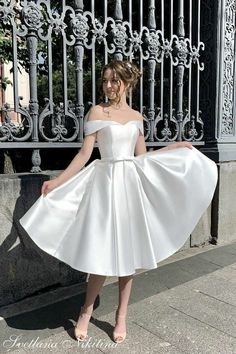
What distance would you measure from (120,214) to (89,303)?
0.72 meters

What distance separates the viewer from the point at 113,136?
8.95 ft

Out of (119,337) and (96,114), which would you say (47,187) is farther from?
(119,337)

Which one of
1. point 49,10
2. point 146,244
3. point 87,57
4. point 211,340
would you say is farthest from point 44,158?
point 211,340

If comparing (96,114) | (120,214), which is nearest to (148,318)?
(120,214)

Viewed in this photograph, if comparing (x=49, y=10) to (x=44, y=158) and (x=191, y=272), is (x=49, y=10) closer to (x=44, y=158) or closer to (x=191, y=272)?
(x=44, y=158)

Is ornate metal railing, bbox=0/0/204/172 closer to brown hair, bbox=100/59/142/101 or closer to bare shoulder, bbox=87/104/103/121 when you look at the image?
bare shoulder, bbox=87/104/103/121

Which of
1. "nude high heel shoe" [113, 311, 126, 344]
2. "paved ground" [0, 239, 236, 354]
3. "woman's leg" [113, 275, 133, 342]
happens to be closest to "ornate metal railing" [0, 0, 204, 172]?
"paved ground" [0, 239, 236, 354]

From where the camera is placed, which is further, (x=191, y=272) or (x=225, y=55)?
(x=225, y=55)

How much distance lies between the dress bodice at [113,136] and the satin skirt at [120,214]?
0.06m

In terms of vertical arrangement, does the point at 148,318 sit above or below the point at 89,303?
below

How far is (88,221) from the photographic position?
2.64 metres

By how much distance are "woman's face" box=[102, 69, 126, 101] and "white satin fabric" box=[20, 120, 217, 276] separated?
8.5 inches

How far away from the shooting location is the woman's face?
275 centimetres

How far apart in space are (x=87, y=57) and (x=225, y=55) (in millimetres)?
1774
